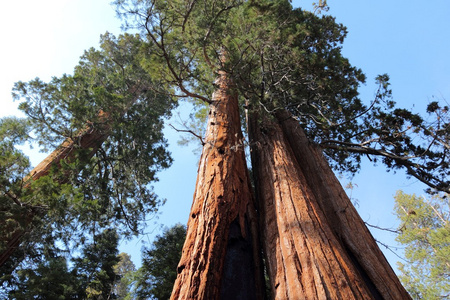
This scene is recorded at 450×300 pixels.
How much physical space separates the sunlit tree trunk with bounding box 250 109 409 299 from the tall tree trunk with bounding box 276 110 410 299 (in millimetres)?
11

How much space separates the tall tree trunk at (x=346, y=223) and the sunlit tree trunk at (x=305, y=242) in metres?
0.01

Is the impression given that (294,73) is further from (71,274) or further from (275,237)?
(71,274)

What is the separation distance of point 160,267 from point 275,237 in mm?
4481

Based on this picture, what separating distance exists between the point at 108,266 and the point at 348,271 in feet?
23.2

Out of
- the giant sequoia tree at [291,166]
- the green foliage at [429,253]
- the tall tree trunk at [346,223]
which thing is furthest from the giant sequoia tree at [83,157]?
the green foliage at [429,253]

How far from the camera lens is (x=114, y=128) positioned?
7395 millimetres

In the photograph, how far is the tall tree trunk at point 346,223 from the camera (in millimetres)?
2551

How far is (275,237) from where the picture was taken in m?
2.79

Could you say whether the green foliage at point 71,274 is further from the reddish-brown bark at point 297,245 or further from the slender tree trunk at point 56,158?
the reddish-brown bark at point 297,245

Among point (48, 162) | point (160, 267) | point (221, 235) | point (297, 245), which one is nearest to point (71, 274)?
point (160, 267)

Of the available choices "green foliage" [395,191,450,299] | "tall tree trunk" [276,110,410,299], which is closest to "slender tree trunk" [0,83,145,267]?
"tall tree trunk" [276,110,410,299]

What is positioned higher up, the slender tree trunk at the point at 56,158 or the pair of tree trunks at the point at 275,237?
the slender tree trunk at the point at 56,158

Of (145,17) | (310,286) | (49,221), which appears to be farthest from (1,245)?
(310,286)

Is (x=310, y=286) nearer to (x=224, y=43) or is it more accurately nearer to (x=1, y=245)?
(x=1, y=245)
